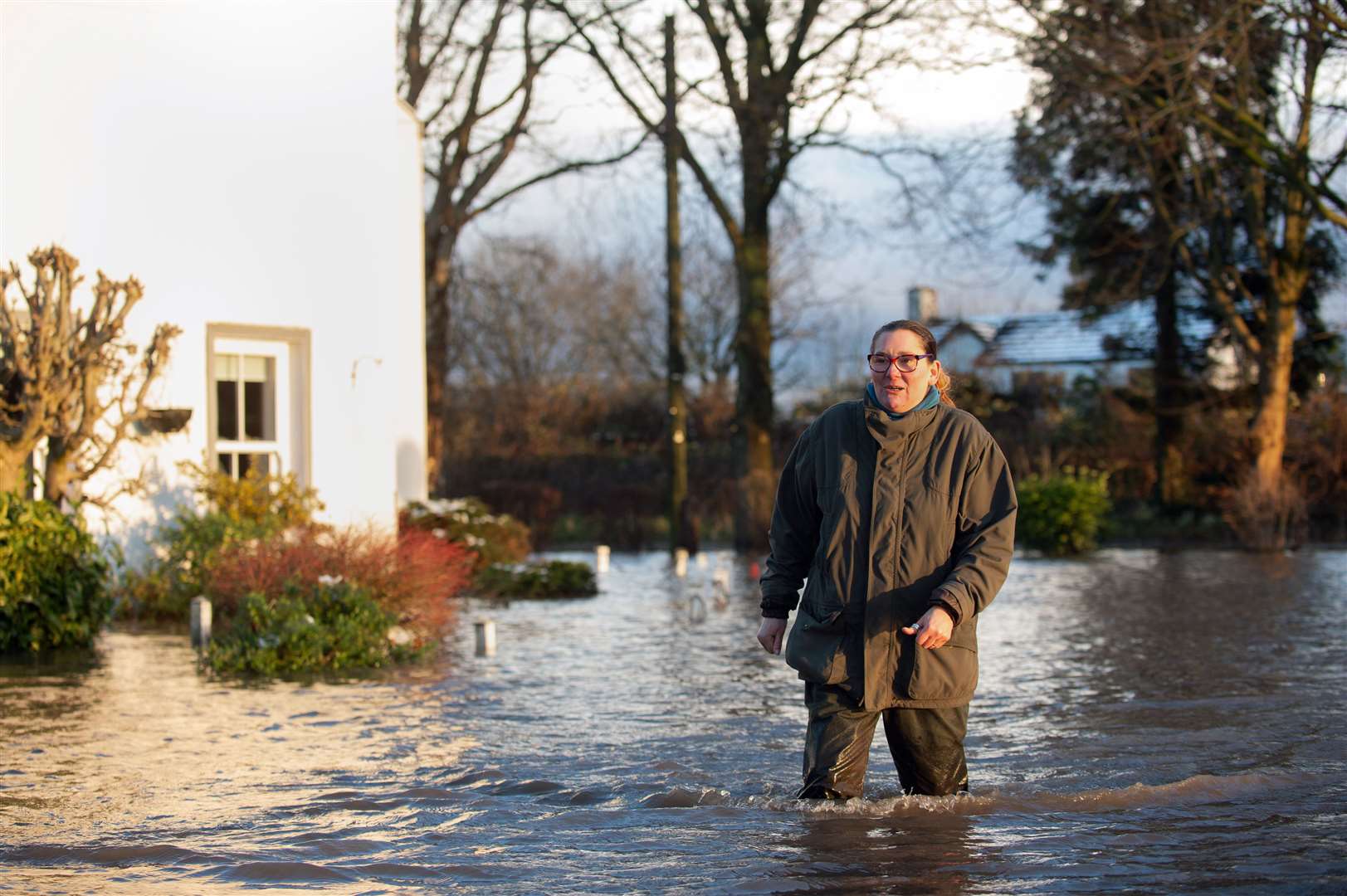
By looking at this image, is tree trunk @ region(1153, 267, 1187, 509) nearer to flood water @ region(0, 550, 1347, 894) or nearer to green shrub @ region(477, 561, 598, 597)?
green shrub @ region(477, 561, 598, 597)

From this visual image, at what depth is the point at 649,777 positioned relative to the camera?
7789 millimetres

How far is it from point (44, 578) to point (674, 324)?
53.6 ft

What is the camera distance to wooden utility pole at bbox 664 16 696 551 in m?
27.1

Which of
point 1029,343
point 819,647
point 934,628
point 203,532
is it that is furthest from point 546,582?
point 1029,343

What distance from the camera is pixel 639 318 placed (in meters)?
53.1

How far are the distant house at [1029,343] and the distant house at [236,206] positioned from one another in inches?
902

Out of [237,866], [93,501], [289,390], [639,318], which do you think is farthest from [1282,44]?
[639,318]

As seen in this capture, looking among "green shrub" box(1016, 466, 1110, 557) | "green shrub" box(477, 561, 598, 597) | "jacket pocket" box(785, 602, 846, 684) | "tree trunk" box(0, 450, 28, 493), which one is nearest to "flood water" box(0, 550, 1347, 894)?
"jacket pocket" box(785, 602, 846, 684)

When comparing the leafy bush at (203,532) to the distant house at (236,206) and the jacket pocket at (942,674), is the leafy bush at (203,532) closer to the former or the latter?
the distant house at (236,206)

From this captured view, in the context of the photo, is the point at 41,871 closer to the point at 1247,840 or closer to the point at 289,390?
the point at 1247,840

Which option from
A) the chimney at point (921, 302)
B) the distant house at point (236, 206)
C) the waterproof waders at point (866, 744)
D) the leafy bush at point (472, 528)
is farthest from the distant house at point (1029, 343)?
the waterproof waders at point (866, 744)

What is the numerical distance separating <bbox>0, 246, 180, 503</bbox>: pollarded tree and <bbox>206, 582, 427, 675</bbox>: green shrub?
237 centimetres

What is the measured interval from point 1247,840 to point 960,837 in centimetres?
108

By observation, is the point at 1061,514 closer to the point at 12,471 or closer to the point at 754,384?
the point at 754,384
